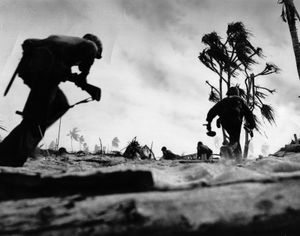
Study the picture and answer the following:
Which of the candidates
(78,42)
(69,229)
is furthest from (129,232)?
(78,42)

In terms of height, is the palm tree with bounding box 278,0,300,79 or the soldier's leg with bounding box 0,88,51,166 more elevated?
the palm tree with bounding box 278,0,300,79

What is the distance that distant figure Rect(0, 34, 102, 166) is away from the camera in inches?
101

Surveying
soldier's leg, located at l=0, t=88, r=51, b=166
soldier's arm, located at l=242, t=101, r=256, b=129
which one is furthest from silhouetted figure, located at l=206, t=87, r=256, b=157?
soldier's leg, located at l=0, t=88, r=51, b=166

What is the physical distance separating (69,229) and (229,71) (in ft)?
39.9

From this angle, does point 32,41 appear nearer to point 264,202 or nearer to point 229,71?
point 264,202

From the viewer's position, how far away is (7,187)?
1318 millimetres

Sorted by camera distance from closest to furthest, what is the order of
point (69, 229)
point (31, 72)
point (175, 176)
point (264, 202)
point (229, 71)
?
point (69, 229), point (264, 202), point (175, 176), point (31, 72), point (229, 71)

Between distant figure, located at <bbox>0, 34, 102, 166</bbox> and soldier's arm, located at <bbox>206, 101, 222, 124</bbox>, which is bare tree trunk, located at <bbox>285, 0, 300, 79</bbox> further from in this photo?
distant figure, located at <bbox>0, 34, 102, 166</bbox>

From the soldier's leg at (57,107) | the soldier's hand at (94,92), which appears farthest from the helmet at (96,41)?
the soldier's leg at (57,107)

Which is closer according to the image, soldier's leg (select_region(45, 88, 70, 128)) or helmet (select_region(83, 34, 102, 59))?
soldier's leg (select_region(45, 88, 70, 128))

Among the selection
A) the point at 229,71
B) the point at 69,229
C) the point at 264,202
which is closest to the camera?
the point at 69,229

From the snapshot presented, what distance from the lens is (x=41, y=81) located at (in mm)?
2715

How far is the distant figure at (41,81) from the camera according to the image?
2.57 m

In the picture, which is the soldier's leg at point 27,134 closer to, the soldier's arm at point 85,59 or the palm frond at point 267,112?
the soldier's arm at point 85,59
